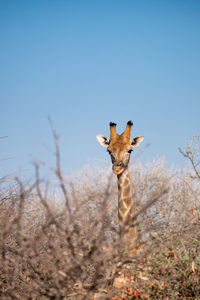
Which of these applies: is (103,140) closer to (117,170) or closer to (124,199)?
(117,170)

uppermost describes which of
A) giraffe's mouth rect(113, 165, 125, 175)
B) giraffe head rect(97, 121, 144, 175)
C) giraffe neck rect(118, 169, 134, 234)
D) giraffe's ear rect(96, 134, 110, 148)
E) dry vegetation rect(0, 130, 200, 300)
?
giraffe's ear rect(96, 134, 110, 148)

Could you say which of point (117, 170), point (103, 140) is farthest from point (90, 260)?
point (103, 140)

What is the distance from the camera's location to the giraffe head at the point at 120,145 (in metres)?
8.41

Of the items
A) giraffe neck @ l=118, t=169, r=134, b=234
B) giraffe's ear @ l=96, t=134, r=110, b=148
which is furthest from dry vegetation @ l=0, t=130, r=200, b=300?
giraffe's ear @ l=96, t=134, r=110, b=148

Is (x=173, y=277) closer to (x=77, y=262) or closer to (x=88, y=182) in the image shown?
(x=77, y=262)

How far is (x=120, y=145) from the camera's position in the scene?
8.82m

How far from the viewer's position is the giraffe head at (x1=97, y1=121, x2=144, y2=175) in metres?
8.41

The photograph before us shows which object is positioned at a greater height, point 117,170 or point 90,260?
point 117,170

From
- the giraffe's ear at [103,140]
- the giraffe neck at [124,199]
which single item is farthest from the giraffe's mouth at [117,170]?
the giraffe's ear at [103,140]

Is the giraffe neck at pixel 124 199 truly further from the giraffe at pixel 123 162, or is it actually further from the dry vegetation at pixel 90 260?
the dry vegetation at pixel 90 260

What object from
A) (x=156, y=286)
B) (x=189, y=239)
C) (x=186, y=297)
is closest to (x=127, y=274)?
(x=156, y=286)

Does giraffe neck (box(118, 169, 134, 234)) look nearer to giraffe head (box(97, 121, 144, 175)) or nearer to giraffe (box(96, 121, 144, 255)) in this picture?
giraffe (box(96, 121, 144, 255))

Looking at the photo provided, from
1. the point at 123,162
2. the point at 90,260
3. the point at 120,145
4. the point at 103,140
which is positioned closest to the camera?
the point at 90,260

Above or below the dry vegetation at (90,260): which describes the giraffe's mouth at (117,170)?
above
